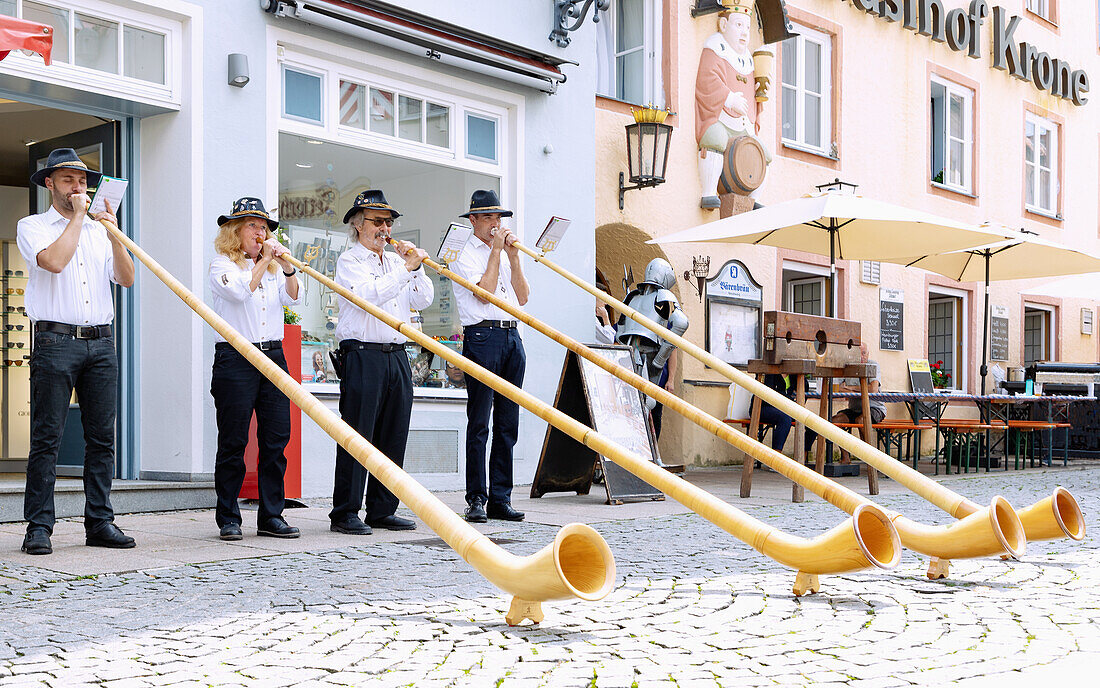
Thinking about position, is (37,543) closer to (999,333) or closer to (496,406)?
(496,406)

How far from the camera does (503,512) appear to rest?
717 cm

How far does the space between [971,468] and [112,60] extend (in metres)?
10.0

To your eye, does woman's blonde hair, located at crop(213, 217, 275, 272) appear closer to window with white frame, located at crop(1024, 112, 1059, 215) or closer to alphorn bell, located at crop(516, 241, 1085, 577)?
alphorn bell, located at crop(516, 241, 1085, 577)

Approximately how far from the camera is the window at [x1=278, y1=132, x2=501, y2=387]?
8.56 meters

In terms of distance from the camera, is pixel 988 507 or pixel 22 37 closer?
pixel 988 507

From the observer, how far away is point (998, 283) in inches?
689

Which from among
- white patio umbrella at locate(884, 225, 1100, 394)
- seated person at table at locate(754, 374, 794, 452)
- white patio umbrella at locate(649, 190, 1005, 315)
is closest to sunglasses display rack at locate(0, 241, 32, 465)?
white patio umbrella at locate(649, 190, 1005, 315)

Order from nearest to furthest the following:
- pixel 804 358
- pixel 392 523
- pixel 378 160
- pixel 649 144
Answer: pixel 392 523 < pixel 378 160 < pixel 804 358 < pixel 649 144

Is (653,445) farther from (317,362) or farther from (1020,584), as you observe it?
(1020,584)

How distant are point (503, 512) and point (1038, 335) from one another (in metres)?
14.2

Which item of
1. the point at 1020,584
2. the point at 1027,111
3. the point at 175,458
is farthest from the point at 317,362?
the point at 1027,111

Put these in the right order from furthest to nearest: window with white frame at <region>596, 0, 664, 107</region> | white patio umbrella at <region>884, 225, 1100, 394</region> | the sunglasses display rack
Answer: window with white frame at <region>596, 0, 664, 107</region> → white patio umbrella at <region>884, 225, 1100, 394</region> → the sunglasses display rack

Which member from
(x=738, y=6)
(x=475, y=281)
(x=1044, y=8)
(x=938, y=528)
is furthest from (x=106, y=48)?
(x=1044, y=8)

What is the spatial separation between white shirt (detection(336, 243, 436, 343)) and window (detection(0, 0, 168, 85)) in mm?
2006
